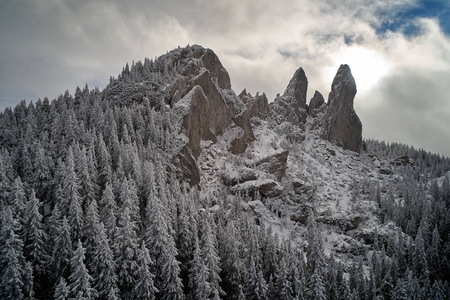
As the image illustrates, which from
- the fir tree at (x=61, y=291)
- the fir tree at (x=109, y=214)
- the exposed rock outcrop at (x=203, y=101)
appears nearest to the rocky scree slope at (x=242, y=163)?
the exposed rock outcrop at (x=203, y=101)

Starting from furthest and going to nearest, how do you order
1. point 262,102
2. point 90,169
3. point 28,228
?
1. point 262,102
2. point 90,169
3. point 28,228

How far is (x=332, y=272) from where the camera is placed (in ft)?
198

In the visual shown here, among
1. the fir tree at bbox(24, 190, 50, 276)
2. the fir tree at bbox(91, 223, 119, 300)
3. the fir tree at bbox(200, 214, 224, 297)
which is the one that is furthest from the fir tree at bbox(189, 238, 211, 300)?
the fir tree at bbox(24, 190, 50, 276)

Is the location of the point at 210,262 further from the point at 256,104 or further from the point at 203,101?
the point at 256,104

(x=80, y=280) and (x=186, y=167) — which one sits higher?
(x=186, y=167)

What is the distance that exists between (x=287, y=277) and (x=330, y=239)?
221ft

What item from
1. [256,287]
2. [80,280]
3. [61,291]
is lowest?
[256,287]

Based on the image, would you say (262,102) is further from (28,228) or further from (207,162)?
(28,228)

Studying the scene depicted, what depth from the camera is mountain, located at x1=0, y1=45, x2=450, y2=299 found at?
4241 cm

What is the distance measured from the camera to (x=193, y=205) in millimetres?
60906

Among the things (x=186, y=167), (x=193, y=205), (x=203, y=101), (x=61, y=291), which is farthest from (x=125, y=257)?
(x=203, y=101)

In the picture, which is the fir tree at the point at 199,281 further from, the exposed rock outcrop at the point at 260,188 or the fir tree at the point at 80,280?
the exposed rock outcrop at the point at 260,188

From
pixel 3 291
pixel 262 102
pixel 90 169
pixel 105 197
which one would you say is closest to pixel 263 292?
pixel 105 197

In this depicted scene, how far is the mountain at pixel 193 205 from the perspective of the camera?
42.4 metres
